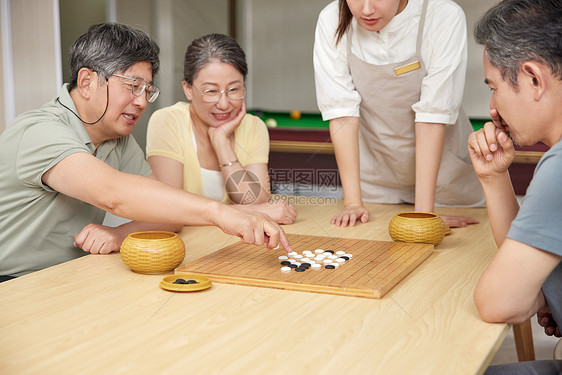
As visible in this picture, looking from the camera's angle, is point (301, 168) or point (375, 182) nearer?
point (375, 182)

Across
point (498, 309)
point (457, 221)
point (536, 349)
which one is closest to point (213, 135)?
point (457, 221)

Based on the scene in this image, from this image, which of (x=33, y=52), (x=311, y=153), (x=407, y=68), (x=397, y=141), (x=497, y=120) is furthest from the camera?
(x=33, y=52)

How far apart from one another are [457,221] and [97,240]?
967 mm

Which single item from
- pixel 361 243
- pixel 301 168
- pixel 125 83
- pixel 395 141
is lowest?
pixel 301 168

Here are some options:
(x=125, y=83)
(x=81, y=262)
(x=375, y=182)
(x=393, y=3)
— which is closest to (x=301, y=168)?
(x=375, y=182)

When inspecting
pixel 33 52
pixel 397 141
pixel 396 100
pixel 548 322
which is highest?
pixel 33 52

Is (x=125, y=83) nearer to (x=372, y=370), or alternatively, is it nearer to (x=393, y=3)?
(x=393, y=3)

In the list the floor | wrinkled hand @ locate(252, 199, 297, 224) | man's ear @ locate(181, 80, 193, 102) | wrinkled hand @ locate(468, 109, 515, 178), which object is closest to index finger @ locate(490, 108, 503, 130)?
wrinkled hand @ locate(468, 109, 515, 178)

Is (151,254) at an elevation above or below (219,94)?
below

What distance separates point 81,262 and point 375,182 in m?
1.10

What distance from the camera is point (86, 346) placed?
2.85ft

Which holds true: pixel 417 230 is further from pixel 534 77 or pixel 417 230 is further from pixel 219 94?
pixel 219 94

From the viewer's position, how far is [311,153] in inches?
127

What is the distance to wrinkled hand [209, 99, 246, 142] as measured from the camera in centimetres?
207
